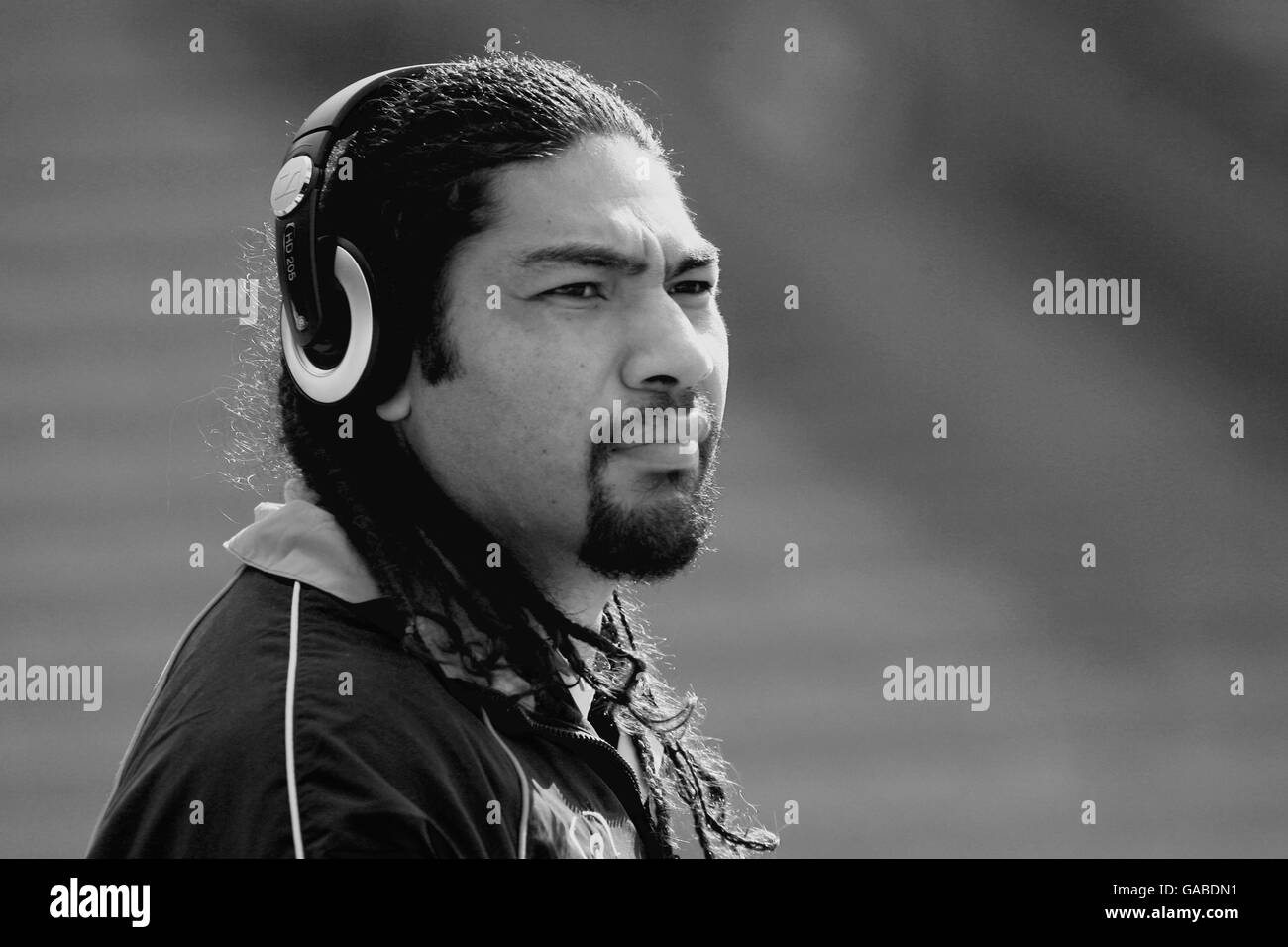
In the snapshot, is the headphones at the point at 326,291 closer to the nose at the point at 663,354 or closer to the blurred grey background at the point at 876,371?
the nose at the point at 663,354

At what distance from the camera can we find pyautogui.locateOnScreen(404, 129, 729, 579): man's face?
1476mm

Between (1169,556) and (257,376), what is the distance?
3.06m

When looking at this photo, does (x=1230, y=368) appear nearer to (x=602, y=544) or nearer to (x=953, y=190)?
(x=953, y=190)

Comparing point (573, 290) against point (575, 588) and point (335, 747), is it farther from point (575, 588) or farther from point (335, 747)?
point (335, 747)

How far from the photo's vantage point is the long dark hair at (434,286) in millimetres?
1468

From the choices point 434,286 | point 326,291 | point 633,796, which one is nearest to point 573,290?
point 434,286

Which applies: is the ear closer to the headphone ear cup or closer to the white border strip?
the headphone ear cup

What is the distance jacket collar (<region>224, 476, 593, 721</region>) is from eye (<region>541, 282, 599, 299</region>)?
0.33 metres

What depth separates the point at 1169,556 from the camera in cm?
417

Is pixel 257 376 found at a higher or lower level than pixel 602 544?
higher

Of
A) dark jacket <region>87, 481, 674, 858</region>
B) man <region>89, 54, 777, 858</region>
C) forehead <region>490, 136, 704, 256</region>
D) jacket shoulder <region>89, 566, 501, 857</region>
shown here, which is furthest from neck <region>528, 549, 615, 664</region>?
forehead <region>490, 136, 704, 256</region>

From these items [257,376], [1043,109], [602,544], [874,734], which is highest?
[1043,109]

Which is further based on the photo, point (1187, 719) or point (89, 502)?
A: point (1187, 719)
